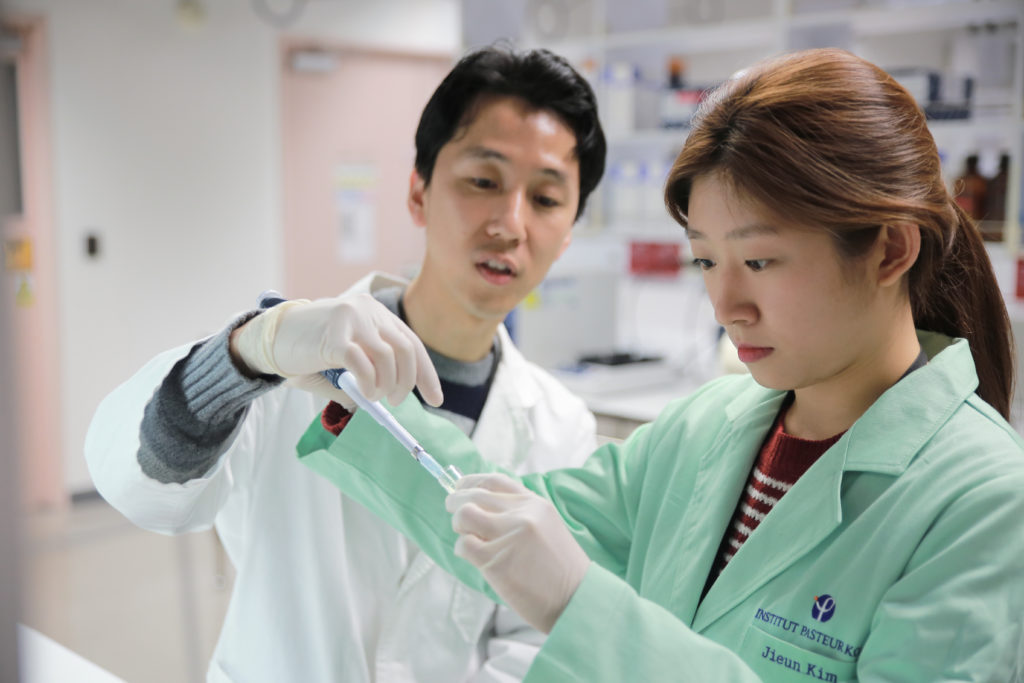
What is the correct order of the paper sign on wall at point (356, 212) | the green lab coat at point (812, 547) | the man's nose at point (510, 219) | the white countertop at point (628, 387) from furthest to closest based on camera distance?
the paper sign on wall at point (356, 212) < the white countertop at point (628, 387) < the man's nose at point (510, 219) < the green lab coat at point (812, 547)

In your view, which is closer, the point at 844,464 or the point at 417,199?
the point at 844,464

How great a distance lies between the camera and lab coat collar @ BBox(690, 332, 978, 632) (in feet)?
2.89

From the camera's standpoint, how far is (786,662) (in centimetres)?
86

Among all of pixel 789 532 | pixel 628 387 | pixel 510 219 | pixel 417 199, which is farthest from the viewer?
pixel 628 387

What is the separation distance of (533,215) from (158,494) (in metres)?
0.67

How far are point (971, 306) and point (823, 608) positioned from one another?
0.38 meters

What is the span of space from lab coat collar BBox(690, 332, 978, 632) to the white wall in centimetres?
391

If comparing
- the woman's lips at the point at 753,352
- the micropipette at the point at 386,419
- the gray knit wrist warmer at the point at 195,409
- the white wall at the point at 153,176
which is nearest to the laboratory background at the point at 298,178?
the white wall at the point at 153,176

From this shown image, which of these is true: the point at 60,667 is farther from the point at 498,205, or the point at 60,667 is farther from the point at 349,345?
the point at 498,205

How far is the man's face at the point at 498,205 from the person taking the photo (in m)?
1.40

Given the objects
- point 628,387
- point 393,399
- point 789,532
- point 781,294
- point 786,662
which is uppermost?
point 781,294

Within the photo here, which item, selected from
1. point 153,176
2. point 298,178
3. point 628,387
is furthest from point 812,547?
point 298,178

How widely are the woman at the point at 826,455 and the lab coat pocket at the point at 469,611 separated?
337 mm

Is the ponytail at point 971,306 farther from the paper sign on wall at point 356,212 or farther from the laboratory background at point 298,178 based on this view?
the paper sign on wall at point 356,212
